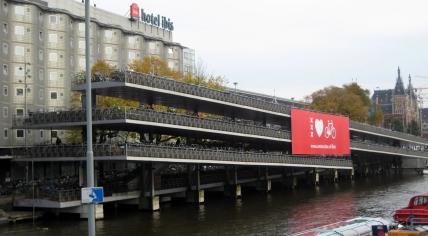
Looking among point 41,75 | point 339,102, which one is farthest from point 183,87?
point 339,102

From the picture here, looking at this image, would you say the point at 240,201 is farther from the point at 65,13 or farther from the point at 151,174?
the point at 65,13

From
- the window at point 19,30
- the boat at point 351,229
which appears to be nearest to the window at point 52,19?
the window at point 19,30

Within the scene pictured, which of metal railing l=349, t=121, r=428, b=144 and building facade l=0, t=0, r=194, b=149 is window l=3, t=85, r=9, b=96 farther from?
metal railing l=349, t=121, r=428, b=144

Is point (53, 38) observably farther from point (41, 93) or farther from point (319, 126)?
point (319, 126)

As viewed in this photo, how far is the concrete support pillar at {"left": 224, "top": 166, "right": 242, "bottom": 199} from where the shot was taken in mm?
68562

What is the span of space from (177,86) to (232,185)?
18.5 metres

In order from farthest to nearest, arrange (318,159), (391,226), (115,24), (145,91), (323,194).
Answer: (115,24)
(318,159)
(323,194)
(145,91)
(391,226)

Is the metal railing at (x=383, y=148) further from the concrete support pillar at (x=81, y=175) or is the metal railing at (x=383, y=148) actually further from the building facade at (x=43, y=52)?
the concrete support pillar at (x=81, y=175)

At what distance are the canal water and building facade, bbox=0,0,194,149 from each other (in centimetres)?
2755

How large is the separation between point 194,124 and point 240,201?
38.2 feet

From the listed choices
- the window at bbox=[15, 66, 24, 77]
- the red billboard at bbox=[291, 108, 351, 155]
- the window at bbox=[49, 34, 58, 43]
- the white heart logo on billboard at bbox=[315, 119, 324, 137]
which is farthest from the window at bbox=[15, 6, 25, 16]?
the white heart logo on billboard at bbox=[315, 119, 324, 137]

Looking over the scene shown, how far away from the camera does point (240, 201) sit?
63.1m

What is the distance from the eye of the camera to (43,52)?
3127 inches

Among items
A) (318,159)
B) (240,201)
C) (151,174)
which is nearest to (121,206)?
(151,174)
